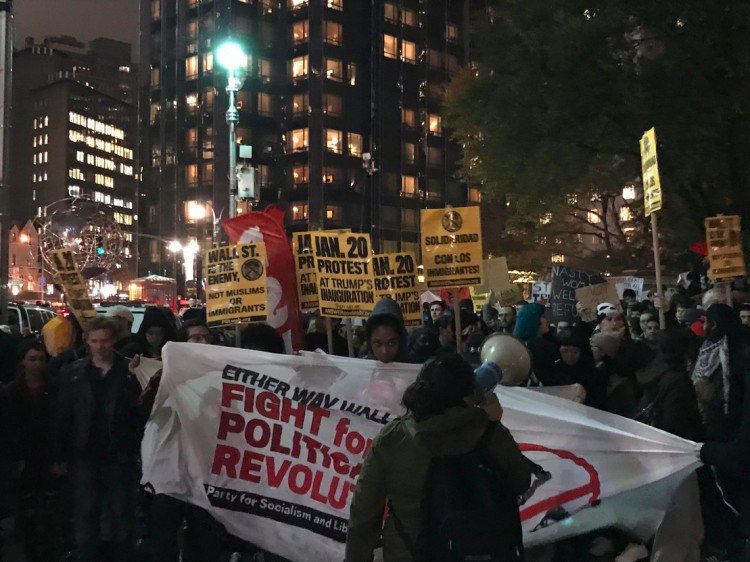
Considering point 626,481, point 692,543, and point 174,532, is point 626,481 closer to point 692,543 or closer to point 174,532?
point 692,543

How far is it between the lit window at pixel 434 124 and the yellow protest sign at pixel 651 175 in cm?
6250

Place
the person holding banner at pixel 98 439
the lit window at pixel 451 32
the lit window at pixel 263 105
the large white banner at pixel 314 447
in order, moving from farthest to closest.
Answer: the lit window at pixel 451 32, the lit window at pixel 263 105, the person holding banner at pixel 98 439, the large white banner at pixel 314 447

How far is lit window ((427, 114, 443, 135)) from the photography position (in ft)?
234

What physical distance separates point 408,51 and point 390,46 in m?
1.98

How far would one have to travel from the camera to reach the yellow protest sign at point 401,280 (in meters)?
9.02

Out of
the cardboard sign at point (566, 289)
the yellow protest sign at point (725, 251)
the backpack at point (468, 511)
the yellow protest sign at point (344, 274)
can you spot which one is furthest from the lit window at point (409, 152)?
the backpack at point (468, 511)

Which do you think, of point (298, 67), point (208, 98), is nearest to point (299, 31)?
point (298, 67)

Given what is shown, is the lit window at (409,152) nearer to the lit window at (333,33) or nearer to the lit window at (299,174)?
the lit window at (299,174)

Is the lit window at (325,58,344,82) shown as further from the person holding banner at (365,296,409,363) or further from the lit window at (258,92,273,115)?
the person holding banner at (365,296,409,363)

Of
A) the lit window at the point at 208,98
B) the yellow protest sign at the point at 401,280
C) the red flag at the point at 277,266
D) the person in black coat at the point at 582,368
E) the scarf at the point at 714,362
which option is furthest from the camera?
the lit window at the point at 208,98

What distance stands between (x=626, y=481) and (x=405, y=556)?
192 centimetres

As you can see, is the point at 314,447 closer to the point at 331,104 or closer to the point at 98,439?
the point at 98,439

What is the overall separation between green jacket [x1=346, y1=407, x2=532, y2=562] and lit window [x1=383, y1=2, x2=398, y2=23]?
7069cm

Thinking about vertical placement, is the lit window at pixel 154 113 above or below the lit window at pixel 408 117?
above
